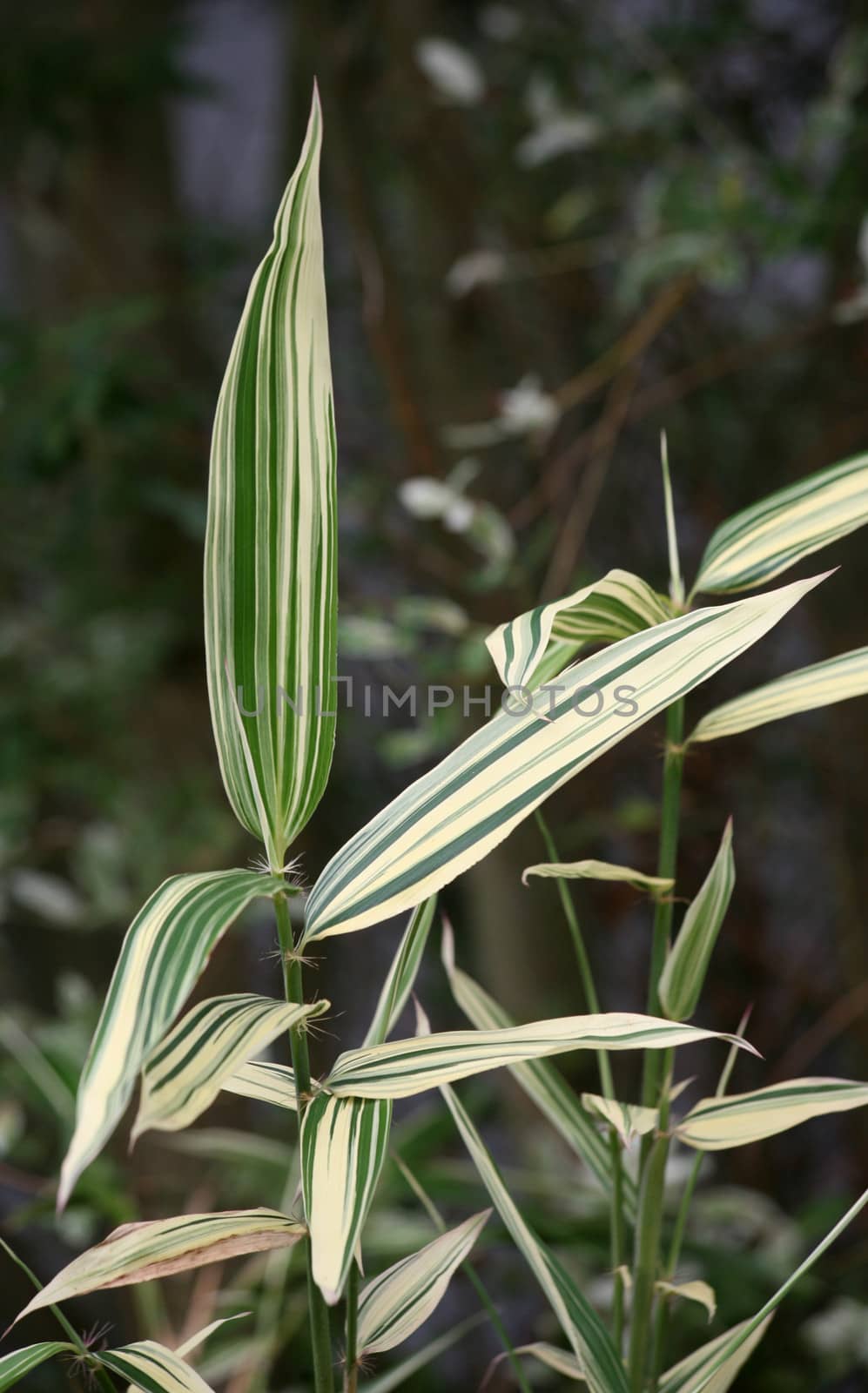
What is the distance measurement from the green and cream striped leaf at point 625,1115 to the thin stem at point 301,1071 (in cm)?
7

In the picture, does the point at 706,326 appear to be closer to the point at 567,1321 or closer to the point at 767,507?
the point at 767,507

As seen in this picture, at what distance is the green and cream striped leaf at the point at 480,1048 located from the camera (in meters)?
0.24

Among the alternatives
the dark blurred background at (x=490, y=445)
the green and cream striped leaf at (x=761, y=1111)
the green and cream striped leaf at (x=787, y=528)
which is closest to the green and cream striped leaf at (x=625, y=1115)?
the green and cream striped leaf at (x=761, y=1111)

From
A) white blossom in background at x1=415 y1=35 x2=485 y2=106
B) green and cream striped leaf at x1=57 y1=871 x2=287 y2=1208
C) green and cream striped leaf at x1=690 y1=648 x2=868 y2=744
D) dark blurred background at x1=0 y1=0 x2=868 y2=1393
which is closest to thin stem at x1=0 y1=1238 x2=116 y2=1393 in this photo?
green and cream striped leaf at x1=57 y1=871 x2=287 y2=1208

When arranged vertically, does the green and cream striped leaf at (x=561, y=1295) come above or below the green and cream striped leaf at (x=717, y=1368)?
above

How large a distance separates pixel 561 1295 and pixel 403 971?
95 millimetres

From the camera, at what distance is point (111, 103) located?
3.97 ft

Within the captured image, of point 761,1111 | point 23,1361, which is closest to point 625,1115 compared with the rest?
point 761,1111

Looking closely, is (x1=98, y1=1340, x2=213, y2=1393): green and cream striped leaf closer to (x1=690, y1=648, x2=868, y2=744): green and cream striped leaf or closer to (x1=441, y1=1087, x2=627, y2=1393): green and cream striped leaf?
(x1=441, y1=1087, x2=627, y2=1393): green and cream striped leaf

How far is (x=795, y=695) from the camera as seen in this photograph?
0.30m

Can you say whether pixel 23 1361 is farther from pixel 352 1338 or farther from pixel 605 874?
pixel 605 874

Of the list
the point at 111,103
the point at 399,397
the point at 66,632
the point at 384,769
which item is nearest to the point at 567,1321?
the point at 399,397

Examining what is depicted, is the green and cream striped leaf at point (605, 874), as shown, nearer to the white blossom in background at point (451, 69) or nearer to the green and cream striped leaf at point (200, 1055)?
the green and cream striped leaf at point (200, 1055)

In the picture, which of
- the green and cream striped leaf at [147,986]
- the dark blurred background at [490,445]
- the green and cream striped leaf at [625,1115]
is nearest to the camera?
the green and cream striped leaf at [147,986]
